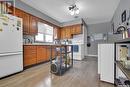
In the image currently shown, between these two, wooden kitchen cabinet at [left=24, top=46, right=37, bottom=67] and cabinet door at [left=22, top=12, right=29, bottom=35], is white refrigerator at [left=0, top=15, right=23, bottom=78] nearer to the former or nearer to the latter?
wooden kitchen cabinet at [left=24, top=46, right=37, bottom=67]

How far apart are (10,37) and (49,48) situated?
5.22ft

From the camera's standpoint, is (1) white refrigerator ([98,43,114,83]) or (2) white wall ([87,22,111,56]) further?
(2) white wall ([87,22,111,56])

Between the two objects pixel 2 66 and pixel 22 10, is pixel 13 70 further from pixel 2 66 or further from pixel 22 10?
pixel 22 10

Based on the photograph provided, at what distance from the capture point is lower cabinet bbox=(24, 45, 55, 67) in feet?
10.4

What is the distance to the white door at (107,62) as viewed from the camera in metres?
2.00

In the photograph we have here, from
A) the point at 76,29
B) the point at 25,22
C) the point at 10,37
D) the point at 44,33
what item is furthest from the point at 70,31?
the point at 10,37

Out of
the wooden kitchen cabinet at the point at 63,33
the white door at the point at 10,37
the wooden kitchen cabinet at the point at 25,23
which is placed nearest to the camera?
the white door at the point at 10,37

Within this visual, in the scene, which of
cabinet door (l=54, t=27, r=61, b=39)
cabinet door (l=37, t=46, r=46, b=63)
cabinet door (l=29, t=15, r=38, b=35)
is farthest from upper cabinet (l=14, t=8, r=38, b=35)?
cabinet door (l=54, t=27, r=61, b=39)

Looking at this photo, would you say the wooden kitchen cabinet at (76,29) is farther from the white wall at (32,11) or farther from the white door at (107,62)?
the white door at (107,62)

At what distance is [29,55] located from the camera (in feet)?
10.9

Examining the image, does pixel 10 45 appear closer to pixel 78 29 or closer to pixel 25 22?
pixel 25 22

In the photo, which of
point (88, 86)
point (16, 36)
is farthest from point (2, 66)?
point (88, 86)

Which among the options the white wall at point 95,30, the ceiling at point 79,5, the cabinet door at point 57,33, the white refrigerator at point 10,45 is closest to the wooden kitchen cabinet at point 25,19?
the ceiling at point 79,5

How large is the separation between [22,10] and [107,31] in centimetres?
566
